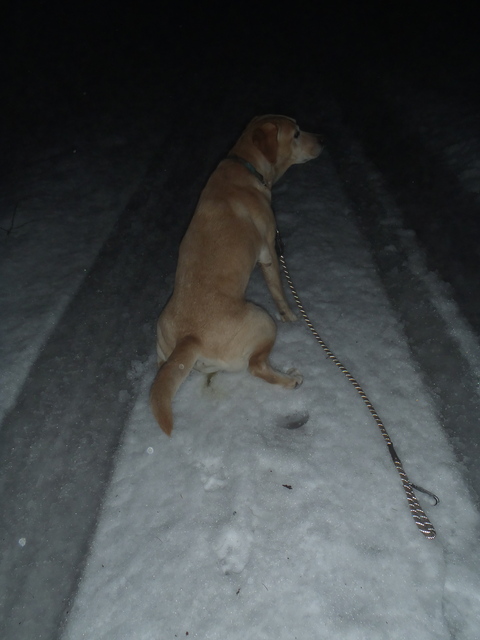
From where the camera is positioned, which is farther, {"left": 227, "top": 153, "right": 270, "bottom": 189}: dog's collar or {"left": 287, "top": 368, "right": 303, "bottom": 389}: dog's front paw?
{"left": 227, "top": 153, "right": 270, "bottom": 189}: dog's collar

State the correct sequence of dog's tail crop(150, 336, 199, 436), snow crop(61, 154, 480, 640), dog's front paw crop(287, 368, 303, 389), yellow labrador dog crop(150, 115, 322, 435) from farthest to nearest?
dog's front paw crop(287, 368, 303, 389) < yellow labrador dog crop(150, 115, 322, 435) < dog's tail crop(150, 336, 199, 436) < snow crop(61, 154, 480, 640)

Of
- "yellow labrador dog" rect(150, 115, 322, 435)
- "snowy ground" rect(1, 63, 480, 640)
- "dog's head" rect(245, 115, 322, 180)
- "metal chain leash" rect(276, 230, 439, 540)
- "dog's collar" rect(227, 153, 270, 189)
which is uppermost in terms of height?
"dog's head" rect(245, 115, 322, 180)

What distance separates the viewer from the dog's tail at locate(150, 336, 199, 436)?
7.91 ft

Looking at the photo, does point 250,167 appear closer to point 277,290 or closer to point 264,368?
point 277,290

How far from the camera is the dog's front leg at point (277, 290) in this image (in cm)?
359

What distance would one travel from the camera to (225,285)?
9.57ft

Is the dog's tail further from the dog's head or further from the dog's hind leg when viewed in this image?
the dog's head

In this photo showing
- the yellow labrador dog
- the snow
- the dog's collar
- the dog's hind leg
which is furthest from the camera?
the dog's collar

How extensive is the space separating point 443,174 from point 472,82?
2576 mm

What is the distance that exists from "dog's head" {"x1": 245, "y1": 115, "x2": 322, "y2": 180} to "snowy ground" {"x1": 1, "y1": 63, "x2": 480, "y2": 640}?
110 centimetres

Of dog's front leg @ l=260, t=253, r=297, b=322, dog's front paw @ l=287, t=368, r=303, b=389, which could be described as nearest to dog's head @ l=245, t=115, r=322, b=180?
dog's front leg @ l=260, t=253, r=297, b=322

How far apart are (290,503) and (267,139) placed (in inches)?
107

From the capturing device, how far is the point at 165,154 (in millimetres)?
6223

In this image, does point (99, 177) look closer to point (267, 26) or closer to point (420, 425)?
point (420, 425)
